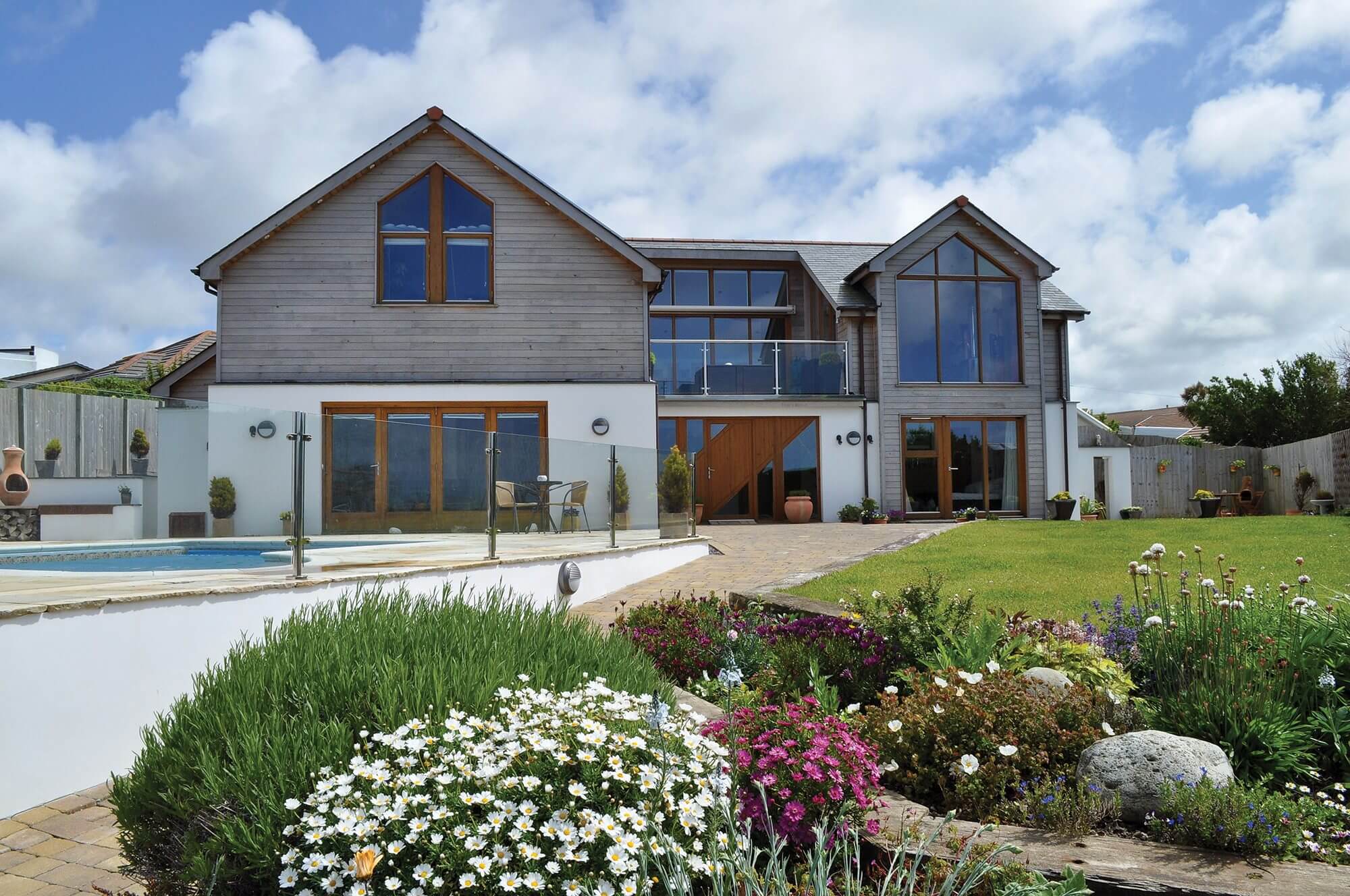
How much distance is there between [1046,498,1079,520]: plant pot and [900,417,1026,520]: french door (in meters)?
0.74

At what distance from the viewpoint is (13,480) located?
542cm

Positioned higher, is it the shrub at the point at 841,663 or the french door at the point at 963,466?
the french door at the point at 963,466

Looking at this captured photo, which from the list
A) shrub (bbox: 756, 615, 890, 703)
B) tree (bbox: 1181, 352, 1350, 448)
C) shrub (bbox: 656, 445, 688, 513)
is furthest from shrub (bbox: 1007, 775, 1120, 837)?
tree (bbox: 1181, 352, 1350, 448)

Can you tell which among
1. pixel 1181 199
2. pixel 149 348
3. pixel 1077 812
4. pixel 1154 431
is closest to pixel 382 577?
pixel 1077 812

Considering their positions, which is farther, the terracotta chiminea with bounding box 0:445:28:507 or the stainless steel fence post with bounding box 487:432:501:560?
the stainless steel fence post with bounding box 487:432:501:560

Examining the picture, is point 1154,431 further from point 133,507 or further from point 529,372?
point 133,507

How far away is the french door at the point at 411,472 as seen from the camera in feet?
23.2

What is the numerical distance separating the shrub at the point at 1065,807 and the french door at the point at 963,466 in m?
17.5

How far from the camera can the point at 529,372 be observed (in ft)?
50.3

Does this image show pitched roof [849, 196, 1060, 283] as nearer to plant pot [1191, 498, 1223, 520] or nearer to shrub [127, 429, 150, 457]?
plant pot [1191, 498, 1223, 520]

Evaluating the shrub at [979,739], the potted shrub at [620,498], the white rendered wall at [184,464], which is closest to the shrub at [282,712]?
the shrub at [979,739]

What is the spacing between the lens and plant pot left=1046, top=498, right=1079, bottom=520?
19.7m

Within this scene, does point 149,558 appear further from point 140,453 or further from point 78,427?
point 78,427

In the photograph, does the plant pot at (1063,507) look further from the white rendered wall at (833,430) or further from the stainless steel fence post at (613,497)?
the stainless steel fence post at (613,497)
